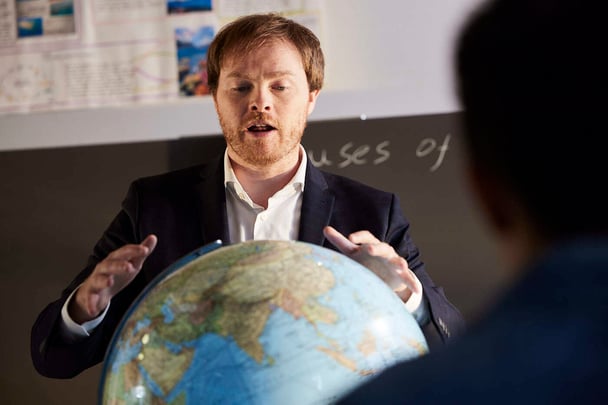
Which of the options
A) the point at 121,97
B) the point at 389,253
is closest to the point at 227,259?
the point at 389,253

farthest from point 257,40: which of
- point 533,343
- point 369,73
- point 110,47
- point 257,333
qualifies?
point 533,343

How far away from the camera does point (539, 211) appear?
557 millimetres

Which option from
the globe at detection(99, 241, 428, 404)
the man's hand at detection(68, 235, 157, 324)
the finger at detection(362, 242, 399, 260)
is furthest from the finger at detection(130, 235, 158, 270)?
the finger at detection(362, 242, 399, 260)

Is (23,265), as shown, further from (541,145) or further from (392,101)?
(541,145)

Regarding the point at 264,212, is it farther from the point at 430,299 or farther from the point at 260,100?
the point at 430,299

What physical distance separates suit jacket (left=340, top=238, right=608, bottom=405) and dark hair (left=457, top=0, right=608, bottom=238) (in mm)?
33

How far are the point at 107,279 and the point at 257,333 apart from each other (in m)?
0.49

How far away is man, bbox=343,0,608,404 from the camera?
52cm

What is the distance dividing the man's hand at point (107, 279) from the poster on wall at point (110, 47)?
4.94 ft

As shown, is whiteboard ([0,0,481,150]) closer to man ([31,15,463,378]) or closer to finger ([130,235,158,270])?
man ([31,15,463,378])

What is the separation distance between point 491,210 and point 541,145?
2.7 inches

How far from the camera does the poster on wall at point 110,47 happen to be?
9.59 feet

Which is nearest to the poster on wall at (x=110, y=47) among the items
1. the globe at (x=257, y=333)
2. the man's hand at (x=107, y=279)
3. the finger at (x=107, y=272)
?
the man's hand at (x=107, y=279)

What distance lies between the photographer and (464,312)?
2637 millimetres
